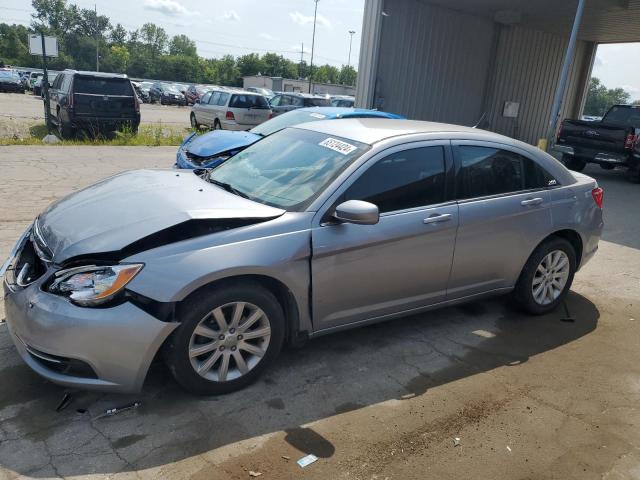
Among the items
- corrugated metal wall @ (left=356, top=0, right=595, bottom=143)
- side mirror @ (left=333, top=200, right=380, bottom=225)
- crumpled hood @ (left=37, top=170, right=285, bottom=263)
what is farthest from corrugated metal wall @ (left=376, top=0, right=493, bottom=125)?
side mirror @ (left=333, top=200, right=380, bottom=225)

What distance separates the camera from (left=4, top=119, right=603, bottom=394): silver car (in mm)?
2867

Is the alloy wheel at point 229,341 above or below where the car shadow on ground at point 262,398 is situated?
above

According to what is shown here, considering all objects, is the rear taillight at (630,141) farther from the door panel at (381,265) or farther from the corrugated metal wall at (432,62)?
the door panel at (381,265)

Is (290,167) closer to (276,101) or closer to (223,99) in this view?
(223,99)

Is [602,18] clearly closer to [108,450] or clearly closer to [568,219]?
[568,219]

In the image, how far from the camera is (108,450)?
271 cm

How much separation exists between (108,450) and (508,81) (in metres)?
19.2

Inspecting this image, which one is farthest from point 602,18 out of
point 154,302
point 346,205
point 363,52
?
point 154,302

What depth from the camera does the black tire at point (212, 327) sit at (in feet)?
9.71

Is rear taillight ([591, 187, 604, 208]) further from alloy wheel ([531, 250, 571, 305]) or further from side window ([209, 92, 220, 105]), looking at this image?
side window ([209, 92, 220, 105])

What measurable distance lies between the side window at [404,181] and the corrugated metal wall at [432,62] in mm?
10891

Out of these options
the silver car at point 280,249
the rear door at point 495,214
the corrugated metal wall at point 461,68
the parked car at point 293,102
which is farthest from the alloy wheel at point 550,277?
the parked car at point 293,102

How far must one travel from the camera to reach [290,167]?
390cm

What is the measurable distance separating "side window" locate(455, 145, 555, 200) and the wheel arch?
1606 millimetres
